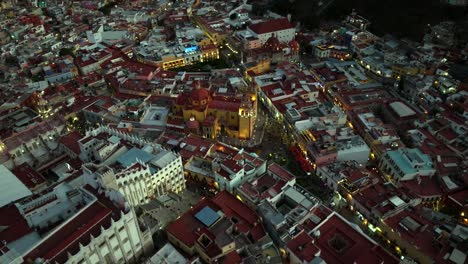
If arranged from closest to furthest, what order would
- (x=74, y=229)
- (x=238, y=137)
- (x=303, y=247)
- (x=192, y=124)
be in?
(x=74, y=229) < (x=303, y=247) < (x=192, y=124) < (x=238, y=137)

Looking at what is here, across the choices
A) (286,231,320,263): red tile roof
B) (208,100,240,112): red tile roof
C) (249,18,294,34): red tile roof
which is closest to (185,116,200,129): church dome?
(208,100,240,112): red tile roof

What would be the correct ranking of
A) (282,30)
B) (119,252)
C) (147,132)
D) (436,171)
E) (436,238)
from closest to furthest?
(119,252) < (436,238) < (436,171) < (147,132) < (282,30)

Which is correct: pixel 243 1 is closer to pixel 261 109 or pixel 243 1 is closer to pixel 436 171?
pixel 261 109

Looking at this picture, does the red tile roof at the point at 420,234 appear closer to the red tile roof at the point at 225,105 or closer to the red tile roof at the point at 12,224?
the red tile roof at the point at 225,105

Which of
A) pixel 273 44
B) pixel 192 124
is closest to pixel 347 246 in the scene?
pixel 192 124

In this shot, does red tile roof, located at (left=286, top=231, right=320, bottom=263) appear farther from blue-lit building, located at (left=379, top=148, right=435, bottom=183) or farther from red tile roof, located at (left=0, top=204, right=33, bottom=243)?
red tile roof, located at (left=0, top=204, right=33, bottom=243)

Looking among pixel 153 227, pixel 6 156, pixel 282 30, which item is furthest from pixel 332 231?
pixel 282 30

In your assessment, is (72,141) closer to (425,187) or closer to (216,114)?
(216,114)
